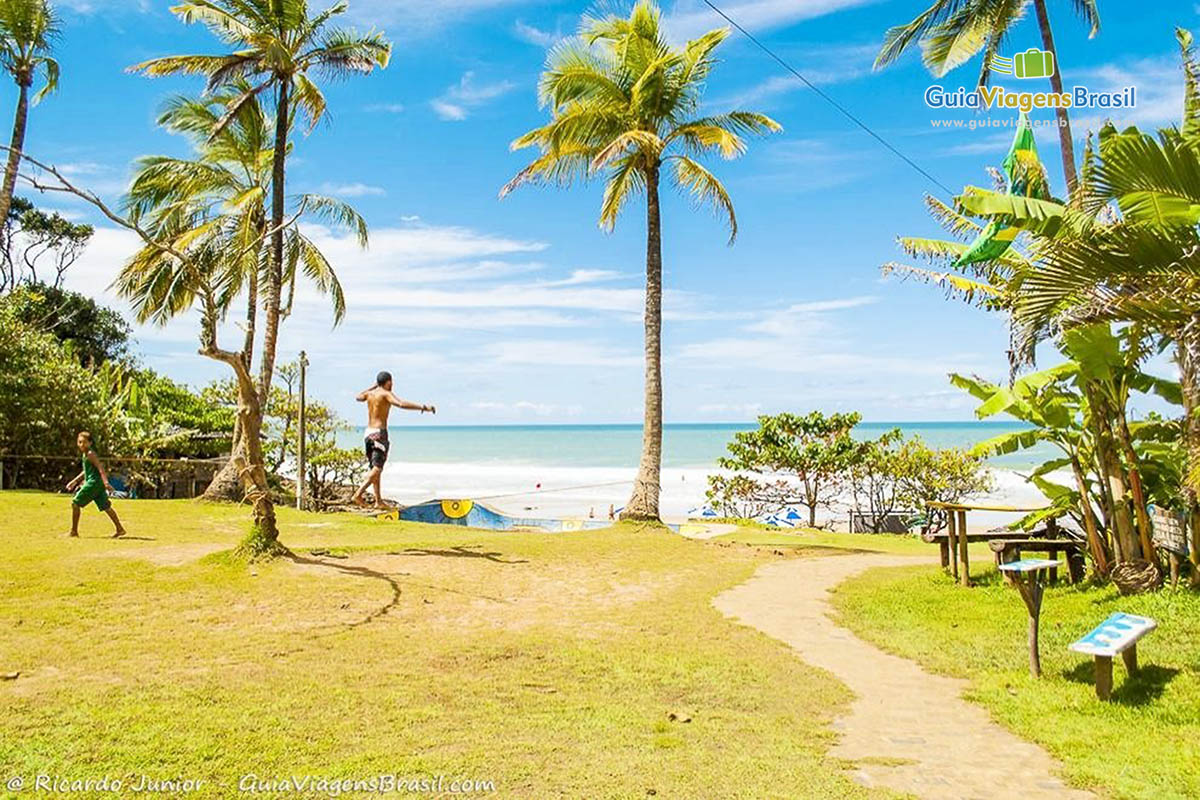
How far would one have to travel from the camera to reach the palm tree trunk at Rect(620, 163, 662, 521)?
16266 mm

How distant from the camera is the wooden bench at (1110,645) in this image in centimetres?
Answer: 545

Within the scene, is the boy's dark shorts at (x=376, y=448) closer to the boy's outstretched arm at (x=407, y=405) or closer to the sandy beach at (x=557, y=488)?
the boy's outstretched arm at (x=407, y=405)

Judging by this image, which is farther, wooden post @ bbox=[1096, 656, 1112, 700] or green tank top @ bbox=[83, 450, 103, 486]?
green tank top @ bbox=[83, 450, 103, 486]

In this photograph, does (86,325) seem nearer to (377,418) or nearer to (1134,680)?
(377,418)

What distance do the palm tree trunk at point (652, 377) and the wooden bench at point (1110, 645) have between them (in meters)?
10.6

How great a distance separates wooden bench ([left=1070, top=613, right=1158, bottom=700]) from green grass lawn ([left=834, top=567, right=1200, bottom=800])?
0.38 ft

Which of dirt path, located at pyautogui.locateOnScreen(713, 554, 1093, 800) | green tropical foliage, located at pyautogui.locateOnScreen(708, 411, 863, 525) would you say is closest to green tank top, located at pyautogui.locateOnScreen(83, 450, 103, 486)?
dirt path, located at pyautogui.locateOnScreen(713, 554, 1093, 800)

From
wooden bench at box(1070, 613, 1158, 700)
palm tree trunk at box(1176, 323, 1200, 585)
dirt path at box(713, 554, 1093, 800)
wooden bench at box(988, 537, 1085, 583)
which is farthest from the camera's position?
wooden bench at box(988, 537, 1085, 583)

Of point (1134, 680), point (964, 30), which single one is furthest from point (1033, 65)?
point (1134, 680)

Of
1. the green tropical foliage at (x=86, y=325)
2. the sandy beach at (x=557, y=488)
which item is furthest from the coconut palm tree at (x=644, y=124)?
the green tropical foliage at (x=86, y=325)

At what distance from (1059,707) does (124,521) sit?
13477 mm

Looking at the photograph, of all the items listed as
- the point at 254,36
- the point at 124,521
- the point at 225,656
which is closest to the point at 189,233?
the point at 254,36

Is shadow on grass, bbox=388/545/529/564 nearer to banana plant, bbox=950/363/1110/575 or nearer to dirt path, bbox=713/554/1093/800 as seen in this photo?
dirt path, bbox=713/554/1093/800

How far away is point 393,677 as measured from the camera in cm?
579
